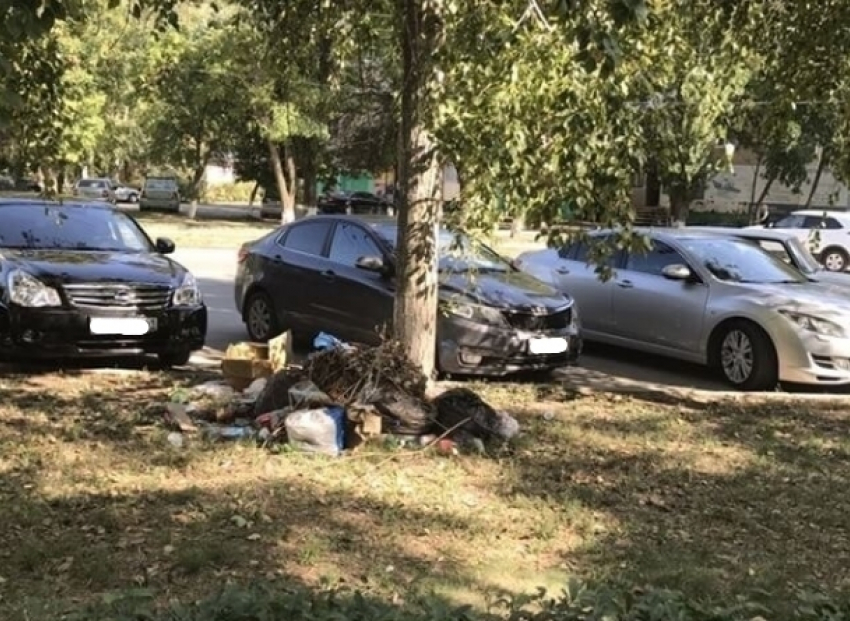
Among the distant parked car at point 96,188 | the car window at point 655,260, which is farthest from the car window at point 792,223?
the distant parked car at point 96,188

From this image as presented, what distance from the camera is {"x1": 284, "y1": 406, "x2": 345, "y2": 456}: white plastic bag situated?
20.7 ft

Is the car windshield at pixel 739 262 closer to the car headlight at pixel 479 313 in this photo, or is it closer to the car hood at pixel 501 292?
the car hood at pixel 501 292

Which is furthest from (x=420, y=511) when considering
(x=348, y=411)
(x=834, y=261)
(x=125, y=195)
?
(x=125, y=195)

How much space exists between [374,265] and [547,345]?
5.96 ft

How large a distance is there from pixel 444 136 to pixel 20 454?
3.17 m

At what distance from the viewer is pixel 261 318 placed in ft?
36.8

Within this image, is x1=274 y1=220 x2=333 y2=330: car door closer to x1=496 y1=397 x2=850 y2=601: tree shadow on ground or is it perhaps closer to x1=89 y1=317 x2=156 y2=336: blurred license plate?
x1=89 y1=317 x2=156 y2=336: blurred license plate

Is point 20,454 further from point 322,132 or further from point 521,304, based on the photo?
point 322,132

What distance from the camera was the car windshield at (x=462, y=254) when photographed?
23.0 ft

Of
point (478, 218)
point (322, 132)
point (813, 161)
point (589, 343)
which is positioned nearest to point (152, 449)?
point (478, 218)

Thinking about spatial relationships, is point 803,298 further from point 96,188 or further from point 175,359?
point 96,188

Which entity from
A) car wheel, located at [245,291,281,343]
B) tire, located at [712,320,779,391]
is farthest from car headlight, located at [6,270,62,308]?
tire, located at [712,320,779,391]

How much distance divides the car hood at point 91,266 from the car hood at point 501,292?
252 cm

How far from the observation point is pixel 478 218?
643 cm
